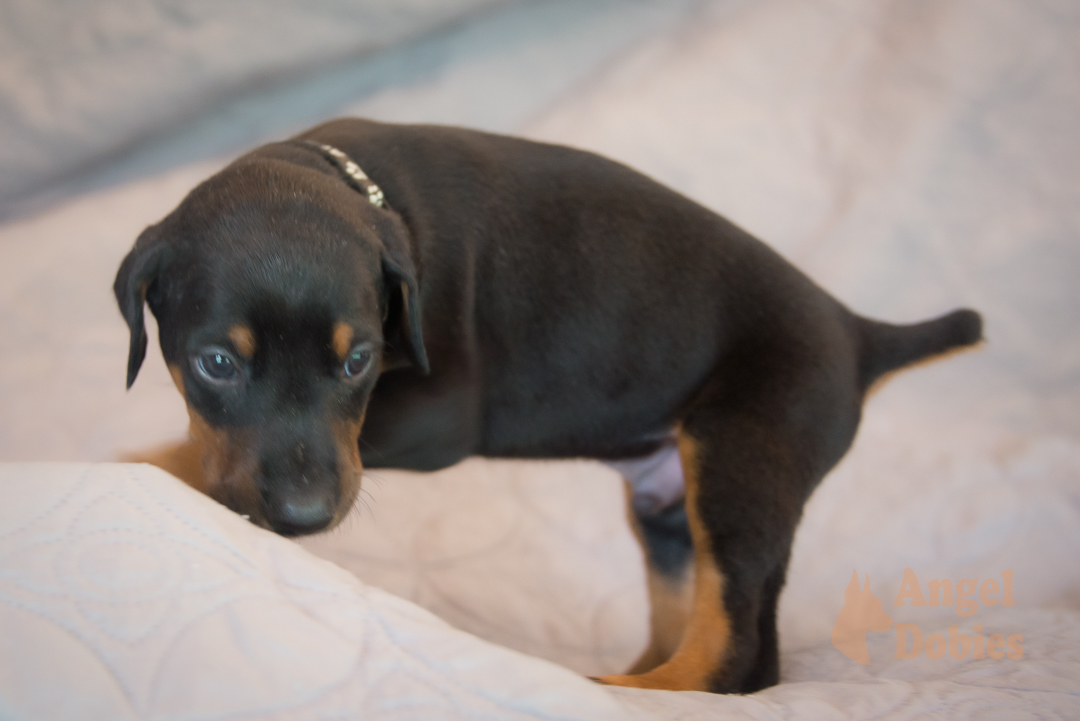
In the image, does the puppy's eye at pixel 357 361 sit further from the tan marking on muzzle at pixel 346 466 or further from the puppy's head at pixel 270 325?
the tan marking on muzzle at pixel 346 466

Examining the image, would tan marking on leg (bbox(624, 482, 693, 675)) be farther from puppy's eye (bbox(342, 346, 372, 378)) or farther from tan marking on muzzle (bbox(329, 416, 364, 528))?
puppy's eye (bbox(342, 346, 372, 378))

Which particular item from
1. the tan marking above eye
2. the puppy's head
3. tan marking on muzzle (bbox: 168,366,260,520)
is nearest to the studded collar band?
the puppy's head

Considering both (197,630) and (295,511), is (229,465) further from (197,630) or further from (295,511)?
(197,630)

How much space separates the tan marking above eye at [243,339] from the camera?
66.2 inches

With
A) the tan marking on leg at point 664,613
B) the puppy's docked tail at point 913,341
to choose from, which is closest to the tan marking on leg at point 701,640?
the tan marking on leg at point 664,613

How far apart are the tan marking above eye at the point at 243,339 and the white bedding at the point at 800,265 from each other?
720mm

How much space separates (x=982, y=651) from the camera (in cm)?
214

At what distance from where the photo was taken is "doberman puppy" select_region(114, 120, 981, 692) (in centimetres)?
174

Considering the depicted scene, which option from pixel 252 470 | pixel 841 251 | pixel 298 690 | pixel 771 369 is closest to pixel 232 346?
pixel 252 470

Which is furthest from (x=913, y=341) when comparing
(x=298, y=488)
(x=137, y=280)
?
(x=137, y=280)

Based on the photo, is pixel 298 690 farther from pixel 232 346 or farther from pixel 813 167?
pixel 813 167

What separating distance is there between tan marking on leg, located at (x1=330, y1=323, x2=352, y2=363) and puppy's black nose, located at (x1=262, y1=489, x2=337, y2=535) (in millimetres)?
310

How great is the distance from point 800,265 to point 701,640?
6.14 feet

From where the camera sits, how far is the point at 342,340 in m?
1.78
